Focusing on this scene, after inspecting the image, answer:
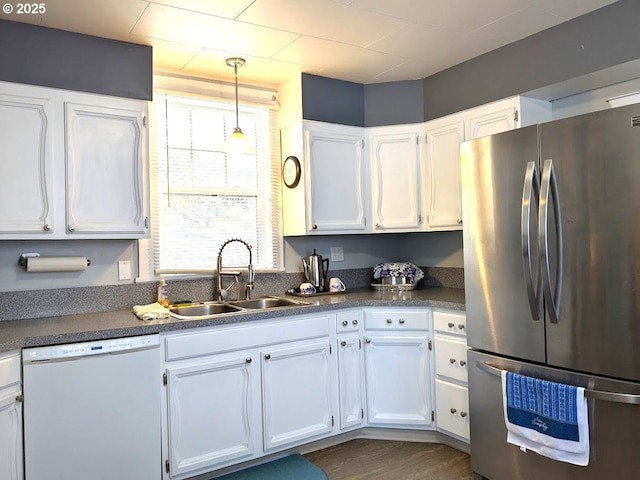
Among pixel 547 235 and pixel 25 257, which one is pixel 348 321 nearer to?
pixel 547 235

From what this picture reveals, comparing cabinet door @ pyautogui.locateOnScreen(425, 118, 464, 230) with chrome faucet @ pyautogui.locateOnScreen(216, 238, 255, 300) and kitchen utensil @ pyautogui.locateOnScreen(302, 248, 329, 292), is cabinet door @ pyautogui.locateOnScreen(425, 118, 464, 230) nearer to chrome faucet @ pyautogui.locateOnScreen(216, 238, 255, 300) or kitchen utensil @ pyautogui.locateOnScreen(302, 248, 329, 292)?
kitchen utensil @ pyautogui.locateOnScreen(302, 248, 329, 292)

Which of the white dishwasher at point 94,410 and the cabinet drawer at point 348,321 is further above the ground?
the cabinet drawer at point 348,321

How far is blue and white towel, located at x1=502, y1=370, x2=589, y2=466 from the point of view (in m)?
1.95

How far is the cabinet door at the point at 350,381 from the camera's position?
2918mm

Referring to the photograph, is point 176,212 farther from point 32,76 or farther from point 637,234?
point 637,234

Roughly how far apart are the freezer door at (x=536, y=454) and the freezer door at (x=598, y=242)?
2.9 inches

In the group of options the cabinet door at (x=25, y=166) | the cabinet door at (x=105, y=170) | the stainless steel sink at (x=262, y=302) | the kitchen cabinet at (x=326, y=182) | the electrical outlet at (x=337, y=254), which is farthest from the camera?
the electrical outlet at (x=337, y=254)

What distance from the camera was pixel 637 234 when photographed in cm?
183

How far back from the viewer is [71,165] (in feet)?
8.12

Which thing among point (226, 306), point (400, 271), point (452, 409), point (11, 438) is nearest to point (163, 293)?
point (226, 306)

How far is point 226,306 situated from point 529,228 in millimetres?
1796

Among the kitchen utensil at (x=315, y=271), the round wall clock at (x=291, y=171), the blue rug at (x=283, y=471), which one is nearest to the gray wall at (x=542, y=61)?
the round wall clock at (x=291, y=171)

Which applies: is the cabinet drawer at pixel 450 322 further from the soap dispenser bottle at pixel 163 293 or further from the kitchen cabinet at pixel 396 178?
the soap dispenser bottle at pixel 163 293

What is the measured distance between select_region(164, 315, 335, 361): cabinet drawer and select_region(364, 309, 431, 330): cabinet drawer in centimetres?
27
